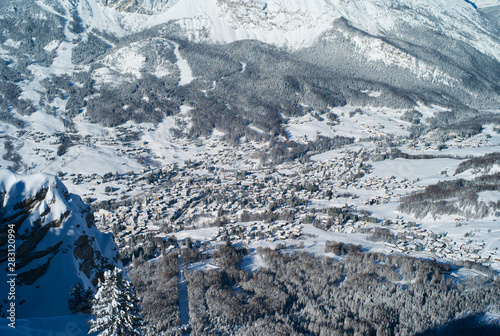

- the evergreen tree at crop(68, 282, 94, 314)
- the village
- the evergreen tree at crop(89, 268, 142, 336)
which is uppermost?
the evergreen tree at crop(89, 268, 142, 336)

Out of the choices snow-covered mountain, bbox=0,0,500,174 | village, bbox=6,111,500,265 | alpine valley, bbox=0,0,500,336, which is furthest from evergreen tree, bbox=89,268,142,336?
snow-covered mountain, bbox=0,0,500,174

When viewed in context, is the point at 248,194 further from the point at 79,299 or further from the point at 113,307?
the point at 113,307

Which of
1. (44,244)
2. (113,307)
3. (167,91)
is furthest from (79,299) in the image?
(167,91)

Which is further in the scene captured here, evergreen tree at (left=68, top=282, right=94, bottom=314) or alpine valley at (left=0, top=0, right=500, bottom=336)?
alpine valley at (left=0, top=0, right=500, bottom=336)

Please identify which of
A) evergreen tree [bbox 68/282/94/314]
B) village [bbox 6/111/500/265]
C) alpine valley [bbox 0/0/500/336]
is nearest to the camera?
evergreen tree [bbox 68/282/94/314]

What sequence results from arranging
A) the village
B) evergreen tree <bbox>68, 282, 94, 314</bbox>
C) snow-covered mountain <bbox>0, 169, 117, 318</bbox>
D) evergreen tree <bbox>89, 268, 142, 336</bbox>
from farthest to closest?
the village < snow-covered mountain <bbox>0, 169, 117, 318</bbox> < evergreen tree <bbox>68, 282, 94, 314</bbox> < evergreen tree <bbox>89, 268, 142, 336</bbox>

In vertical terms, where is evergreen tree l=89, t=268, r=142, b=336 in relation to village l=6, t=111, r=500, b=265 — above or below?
above

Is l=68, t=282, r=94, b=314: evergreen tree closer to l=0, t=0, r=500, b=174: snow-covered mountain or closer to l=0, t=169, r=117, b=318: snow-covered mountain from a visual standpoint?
l=0, t=169, r=117, b=318: snow-covered mountain
